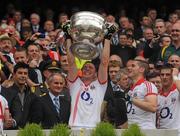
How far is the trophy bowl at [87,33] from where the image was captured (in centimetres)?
1262

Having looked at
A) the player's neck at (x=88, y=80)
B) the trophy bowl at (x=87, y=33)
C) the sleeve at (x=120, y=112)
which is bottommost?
the sleeve at (x=120, y=112)

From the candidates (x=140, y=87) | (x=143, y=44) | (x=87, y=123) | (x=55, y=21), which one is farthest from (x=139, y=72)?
(x=55, y=21)

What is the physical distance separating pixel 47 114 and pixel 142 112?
1.37 meters

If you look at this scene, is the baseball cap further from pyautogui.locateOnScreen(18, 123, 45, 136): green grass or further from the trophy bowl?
pyautogui.locateOnScreen(18, 123, 45, 136): green grass

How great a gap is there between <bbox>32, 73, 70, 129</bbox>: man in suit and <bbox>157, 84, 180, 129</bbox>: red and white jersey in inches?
53.9

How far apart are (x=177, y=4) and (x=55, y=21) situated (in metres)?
3.24

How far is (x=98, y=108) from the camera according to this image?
13375 mm

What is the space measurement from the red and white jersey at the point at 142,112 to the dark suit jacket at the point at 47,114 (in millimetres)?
983

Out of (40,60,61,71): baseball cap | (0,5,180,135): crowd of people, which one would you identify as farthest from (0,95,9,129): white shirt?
(40,60,61,71): baseball cap

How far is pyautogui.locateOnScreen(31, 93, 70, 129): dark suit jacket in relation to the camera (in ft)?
44.3

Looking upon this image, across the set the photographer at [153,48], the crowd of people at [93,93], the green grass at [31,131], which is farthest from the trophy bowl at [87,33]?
the photographer at [153,48]

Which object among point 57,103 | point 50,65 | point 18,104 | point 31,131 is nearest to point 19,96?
point 18,104

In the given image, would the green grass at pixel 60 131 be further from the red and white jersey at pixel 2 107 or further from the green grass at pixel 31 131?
the red and white jersey at pixel 2 107

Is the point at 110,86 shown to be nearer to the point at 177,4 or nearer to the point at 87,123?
the point at 87,123
